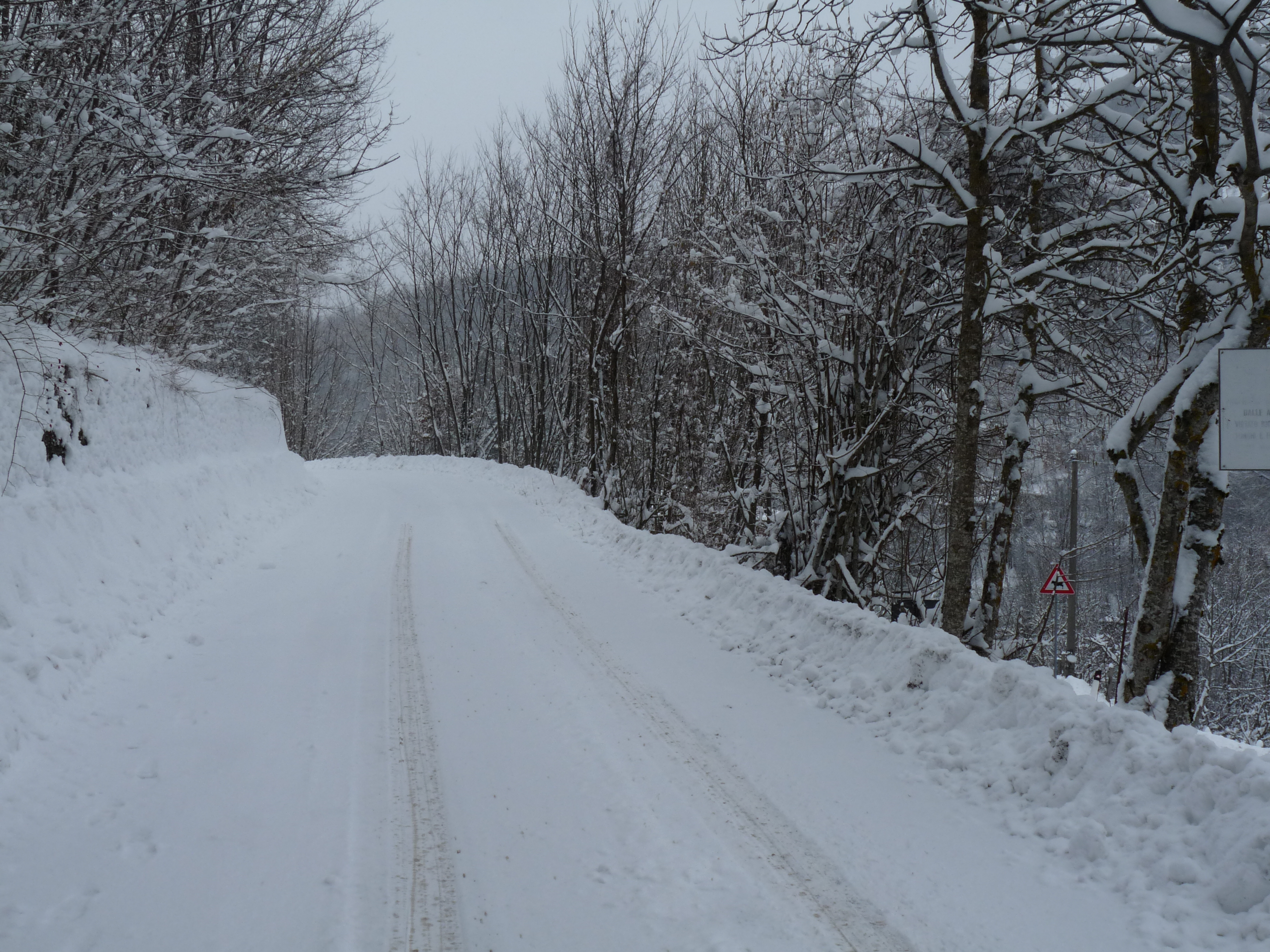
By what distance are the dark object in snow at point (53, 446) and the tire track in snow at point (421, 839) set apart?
160 inches

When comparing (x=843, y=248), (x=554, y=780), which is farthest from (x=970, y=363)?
(x=554, y=780)

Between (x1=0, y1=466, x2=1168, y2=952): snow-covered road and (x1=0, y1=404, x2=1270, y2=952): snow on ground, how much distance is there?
0.02 meters

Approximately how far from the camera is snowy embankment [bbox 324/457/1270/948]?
11.5ft

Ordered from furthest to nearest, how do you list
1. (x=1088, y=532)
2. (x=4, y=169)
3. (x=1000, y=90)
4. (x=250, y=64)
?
(x=1088, y=532)
(x=250, y=64)
(x=4, y=169)
(x=1000, y=90)

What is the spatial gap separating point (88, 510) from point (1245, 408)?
32.1ft

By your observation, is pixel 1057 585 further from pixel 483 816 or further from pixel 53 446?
pixel 53 446

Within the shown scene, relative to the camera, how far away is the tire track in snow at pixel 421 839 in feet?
11.1

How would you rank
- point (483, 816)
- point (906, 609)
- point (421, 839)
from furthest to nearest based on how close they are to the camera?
point (906, 609) < point (483, 816) < point (421, 839)

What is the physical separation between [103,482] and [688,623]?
269 inches

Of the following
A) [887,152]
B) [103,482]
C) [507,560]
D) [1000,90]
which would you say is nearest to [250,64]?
[103,482]

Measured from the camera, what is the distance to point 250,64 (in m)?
11.3

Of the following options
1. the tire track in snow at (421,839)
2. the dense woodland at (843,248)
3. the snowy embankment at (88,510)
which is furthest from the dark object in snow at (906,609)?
the snowy embankment at (88,510)

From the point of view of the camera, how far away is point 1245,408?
13.9 ft

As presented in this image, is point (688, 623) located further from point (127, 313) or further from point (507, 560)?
point (127, 313)
